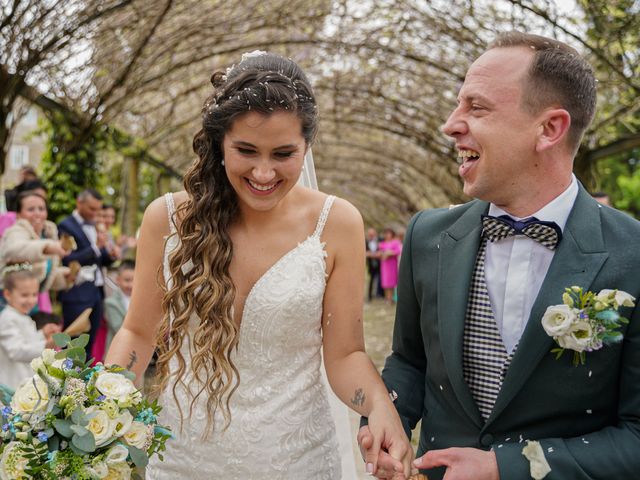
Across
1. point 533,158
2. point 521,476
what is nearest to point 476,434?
point 521,476

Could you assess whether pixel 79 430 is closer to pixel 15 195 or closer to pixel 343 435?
pixel 343 435

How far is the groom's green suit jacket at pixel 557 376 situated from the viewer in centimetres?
204

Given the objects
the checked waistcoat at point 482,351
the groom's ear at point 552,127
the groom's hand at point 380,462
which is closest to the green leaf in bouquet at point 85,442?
the groom's hand at point 380,462

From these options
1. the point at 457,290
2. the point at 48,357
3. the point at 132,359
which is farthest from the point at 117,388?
the point at 457,290

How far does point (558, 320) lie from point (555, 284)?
0.51 feet

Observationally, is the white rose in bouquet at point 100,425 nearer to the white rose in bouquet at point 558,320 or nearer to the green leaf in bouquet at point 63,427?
the green leaf in bouquet at point 63,427

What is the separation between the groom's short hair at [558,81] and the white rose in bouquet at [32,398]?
5.17 feet

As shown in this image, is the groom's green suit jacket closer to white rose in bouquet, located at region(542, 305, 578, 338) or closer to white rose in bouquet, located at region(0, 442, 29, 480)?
white rose in bouquet, located at region(542, 305, 578, 338)

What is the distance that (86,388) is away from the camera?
206cm

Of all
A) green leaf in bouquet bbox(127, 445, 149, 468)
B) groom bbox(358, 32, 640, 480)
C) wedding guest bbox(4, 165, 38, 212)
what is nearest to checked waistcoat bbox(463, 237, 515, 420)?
groom bbox(358, 32, 640, 480)

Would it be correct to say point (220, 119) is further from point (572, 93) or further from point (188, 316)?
point (572, 93)

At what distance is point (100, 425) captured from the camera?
6.56ft

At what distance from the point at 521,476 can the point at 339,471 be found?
3.50 feet

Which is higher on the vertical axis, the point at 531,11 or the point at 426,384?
the point at 531,11
